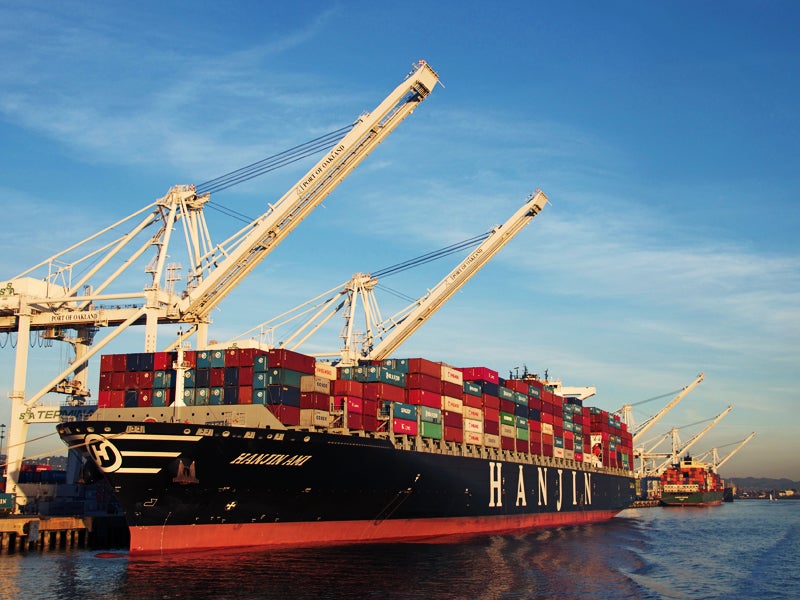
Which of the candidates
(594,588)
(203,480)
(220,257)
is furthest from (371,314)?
(594,588)

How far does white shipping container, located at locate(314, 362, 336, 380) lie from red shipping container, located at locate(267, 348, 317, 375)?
7.21ft

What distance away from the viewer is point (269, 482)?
40.6m

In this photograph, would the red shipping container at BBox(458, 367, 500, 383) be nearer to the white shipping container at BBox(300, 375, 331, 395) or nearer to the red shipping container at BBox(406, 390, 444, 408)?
the red shipping container at BBox(406, 390, 444, 408)

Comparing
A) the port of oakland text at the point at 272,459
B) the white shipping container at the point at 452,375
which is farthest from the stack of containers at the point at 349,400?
the white shipping container at the point at 452,375

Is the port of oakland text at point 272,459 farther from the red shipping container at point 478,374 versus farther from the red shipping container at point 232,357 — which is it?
the red shipping container at point 478,374

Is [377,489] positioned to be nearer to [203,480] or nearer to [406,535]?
[406,535]

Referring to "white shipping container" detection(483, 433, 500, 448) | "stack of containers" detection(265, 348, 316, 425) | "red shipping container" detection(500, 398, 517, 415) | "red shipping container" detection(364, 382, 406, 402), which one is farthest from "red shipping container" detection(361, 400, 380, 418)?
"red shipping container" detection(500, 398, 517, 415)

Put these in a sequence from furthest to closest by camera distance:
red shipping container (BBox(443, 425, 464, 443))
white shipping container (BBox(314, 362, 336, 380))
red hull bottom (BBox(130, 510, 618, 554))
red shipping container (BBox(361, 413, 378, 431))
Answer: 1. red shipping container (BBox(443, 425, 464, 443))
2. red shipping container (BBox(361, 413, 378, 431))
3. white shipping container (BBox(314, 362, 336, 380))
4. red hull bottom (BBox(130, 510, 618, 554))

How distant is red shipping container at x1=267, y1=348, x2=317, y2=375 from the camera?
42.5 m

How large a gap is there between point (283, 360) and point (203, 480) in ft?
25.5

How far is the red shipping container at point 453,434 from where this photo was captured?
55344 millimetres

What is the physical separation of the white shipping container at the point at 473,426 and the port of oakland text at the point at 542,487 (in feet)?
9.74

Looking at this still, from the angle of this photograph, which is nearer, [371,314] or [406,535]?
[406,535]

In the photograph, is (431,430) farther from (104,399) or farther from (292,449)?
(104,399)
